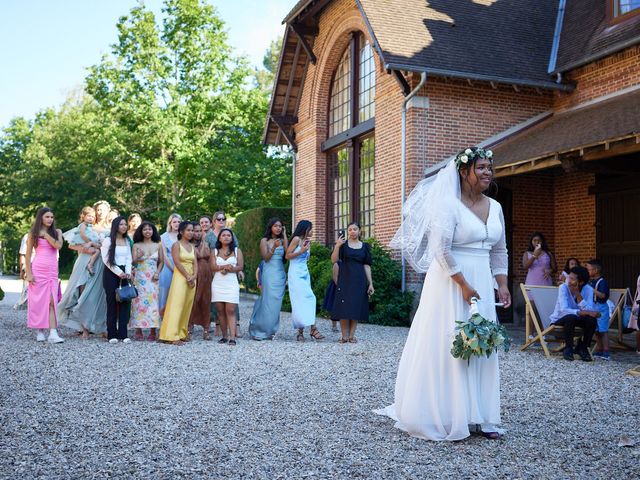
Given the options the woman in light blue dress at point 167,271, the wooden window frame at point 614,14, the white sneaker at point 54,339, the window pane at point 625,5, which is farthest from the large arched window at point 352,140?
the white sneaker at point 54,339

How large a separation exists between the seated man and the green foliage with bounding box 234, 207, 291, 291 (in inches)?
496

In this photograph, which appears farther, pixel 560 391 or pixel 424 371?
pixel 560 391

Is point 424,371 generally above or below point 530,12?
below

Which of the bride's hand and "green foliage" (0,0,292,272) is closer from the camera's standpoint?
the bride's hand

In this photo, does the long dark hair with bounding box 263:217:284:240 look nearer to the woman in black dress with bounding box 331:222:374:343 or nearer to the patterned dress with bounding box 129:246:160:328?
the woman in black dress with bounding box 331:222:374:343

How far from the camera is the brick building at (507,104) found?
40.1ft

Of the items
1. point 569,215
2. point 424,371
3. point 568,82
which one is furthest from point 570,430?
point 568,82

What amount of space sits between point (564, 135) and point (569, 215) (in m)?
2.82

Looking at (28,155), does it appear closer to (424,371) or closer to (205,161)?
(205,161)

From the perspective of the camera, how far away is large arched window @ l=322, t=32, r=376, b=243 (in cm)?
1611

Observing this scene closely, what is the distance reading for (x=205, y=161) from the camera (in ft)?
95.4

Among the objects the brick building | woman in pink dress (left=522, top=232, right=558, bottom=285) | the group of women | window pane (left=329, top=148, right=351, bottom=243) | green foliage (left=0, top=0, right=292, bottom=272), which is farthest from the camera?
green foliage (left=0, top=0, right=292, bottom=272)

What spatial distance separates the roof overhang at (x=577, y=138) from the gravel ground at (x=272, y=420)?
115 inches

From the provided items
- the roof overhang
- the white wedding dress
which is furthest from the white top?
the white wedding dress
